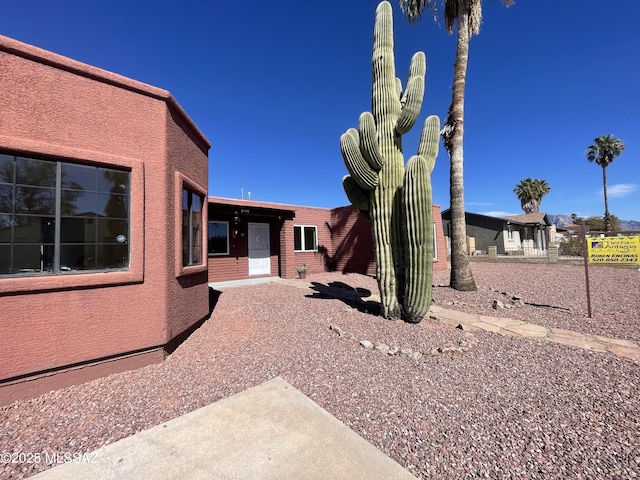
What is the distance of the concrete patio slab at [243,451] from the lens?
1983 mm

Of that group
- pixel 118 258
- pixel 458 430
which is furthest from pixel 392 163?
pixel 118 258

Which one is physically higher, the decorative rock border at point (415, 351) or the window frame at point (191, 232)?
the window frame at point (191, 232)

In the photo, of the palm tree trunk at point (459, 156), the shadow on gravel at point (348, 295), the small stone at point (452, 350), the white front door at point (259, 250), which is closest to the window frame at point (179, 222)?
the shadow on gravel at point (348, 295)

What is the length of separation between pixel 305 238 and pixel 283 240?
1676mm

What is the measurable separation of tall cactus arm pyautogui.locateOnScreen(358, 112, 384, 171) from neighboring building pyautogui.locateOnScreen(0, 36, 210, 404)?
3.51m

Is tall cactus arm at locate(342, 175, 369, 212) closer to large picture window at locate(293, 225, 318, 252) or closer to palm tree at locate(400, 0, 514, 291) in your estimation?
palm tree at locate(400, 0, 514, 291)

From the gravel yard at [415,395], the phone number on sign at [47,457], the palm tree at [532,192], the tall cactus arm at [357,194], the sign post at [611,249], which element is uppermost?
the palm tree at [532,192]

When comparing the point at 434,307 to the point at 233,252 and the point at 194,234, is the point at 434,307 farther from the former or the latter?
the point at 233,252

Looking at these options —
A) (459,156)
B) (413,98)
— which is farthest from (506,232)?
(413,98)

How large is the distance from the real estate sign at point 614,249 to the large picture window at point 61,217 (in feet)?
32.7

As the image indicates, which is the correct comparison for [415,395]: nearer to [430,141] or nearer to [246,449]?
[246,449]

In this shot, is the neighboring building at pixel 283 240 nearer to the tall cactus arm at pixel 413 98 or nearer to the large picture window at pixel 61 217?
the tall cactus arm at pixel 413 98

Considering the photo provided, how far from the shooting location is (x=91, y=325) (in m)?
3.41

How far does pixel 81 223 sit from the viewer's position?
3.54 meters
